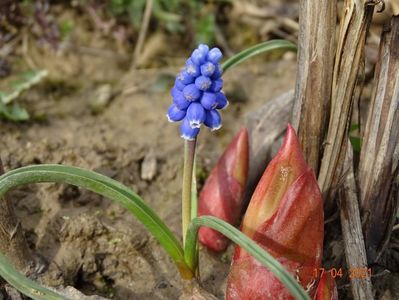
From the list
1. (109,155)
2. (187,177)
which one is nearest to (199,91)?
(187,177)

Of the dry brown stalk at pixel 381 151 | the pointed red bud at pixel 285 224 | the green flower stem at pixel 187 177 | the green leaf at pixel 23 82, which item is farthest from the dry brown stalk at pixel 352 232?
the green leaf at pixel 23 82

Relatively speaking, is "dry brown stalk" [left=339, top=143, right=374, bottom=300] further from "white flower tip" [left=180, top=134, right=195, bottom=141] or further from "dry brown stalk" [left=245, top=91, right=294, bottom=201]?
"white flower tip" [left=180, top=134, right=195, bottom=141]

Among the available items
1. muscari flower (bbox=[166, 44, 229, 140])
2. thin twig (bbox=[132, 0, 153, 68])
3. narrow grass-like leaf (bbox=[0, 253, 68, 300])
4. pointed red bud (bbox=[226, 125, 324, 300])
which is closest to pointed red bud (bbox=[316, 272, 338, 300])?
pointed red bud (bbox=[226, 125, 324, 300])

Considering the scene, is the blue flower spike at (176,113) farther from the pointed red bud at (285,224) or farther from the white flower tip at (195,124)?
the pointed red bud at (285,224)

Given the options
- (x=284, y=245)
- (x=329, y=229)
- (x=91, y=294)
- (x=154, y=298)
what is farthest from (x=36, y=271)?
(x=329, y=229)

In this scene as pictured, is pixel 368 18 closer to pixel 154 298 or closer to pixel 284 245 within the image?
pixel 284 245

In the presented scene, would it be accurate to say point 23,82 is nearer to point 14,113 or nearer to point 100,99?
point 14,113
